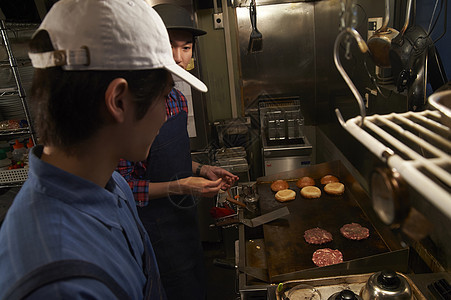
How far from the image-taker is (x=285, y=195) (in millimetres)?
2246

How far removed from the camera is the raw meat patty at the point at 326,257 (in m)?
1.59

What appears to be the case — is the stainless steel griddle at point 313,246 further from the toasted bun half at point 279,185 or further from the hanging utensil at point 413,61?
the hanging utensil at point 413,61

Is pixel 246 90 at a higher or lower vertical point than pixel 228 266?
higher

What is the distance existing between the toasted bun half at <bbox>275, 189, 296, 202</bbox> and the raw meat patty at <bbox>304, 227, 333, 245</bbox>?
0.38 m

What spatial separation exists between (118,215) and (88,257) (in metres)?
0.20

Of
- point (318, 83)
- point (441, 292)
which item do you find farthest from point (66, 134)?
point (318, 83)

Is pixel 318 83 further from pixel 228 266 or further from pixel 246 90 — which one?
pixel 228 266

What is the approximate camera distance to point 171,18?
171 cm

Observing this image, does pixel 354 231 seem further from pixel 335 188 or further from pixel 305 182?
pixel 305 182

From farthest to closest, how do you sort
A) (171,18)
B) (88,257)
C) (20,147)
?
(20,147)
(171,18)
(88,257)

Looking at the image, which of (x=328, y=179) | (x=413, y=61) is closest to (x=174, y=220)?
(x=328, y=179)

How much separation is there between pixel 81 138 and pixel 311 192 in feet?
5.91

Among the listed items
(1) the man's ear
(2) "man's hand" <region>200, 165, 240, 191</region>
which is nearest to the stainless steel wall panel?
(2) "man's hand" <region>200, 165, 240, 191</region>

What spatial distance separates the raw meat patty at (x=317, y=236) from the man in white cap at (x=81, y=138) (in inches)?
47.5
